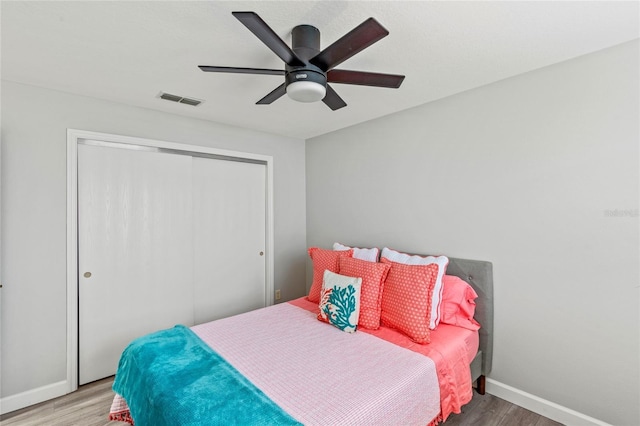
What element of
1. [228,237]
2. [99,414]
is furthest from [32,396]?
[228,237]

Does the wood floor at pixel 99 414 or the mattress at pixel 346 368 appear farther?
the wood floor at pixel 99 414

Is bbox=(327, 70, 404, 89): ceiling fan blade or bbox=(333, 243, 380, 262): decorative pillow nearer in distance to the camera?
bbox=(327, 70, 404, 89): ceiling fan blade

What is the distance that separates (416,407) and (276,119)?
2642 millimetres

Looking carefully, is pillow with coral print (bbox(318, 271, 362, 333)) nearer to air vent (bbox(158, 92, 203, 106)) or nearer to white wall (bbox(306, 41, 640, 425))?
white wall (bbox(306, 41, 640, 425))

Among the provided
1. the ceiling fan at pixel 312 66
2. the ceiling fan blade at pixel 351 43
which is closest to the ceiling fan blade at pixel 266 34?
the ceiling fan at pixel 312 66

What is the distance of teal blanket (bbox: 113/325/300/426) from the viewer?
129 centimetres

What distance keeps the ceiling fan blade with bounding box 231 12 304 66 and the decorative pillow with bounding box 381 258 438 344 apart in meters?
1.53

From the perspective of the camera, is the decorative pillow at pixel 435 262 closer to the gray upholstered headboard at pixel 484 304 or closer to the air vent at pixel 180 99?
the gray upholstered headboard at pixel 484 304

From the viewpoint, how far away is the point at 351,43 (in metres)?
1.27

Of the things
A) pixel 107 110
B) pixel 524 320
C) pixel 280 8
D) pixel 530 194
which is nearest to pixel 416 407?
pixel 524 320

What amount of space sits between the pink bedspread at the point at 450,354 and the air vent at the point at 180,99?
7.49ft

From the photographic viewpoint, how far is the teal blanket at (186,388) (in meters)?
1.29

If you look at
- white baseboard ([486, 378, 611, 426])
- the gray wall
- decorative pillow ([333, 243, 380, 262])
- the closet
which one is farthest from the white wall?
the gray wall

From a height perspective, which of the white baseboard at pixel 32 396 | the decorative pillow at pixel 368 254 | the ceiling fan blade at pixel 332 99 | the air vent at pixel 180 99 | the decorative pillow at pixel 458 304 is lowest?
the white baseboard at pixel 32 396
